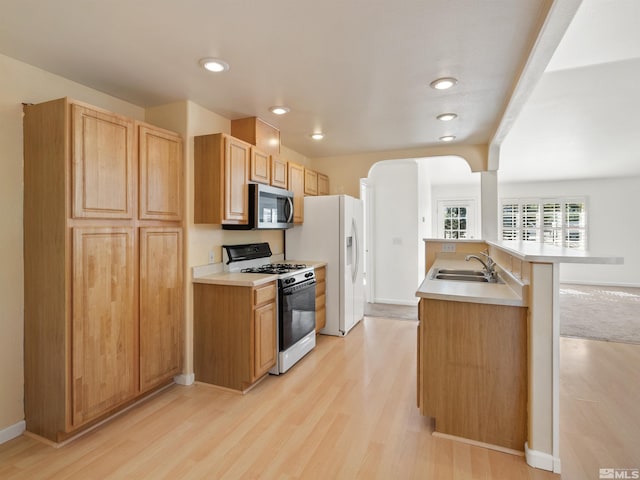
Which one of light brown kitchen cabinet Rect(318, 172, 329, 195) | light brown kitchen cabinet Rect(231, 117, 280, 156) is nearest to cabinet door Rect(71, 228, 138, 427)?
light brown kitchen cabinet Rect(231, 117, 280, 156)

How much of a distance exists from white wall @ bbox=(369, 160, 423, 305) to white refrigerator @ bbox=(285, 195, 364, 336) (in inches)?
69.7

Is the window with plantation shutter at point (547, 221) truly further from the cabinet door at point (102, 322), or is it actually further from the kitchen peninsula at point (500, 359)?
the cabinet door at point (102, 322)

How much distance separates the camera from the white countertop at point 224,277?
2654mm

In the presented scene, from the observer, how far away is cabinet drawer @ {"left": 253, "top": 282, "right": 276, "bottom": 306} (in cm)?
268

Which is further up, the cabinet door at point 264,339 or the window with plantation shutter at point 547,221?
the window with plantation shutter at point 547,221

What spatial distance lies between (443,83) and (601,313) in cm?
496

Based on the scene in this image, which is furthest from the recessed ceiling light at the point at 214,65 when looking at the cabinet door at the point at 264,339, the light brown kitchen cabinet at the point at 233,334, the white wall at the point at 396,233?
the white wall at the point at 396,233

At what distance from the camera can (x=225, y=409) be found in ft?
8.00

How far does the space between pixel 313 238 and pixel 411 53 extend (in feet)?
8.08

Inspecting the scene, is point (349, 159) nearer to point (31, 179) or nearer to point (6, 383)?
point (31, 179)

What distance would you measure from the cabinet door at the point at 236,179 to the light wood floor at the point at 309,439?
4.82 feet

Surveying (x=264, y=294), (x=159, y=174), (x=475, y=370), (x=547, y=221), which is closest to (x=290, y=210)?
(x=264, y=294)

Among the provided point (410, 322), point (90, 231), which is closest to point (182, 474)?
point (90, 231)

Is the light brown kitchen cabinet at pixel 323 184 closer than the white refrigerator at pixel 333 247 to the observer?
No
